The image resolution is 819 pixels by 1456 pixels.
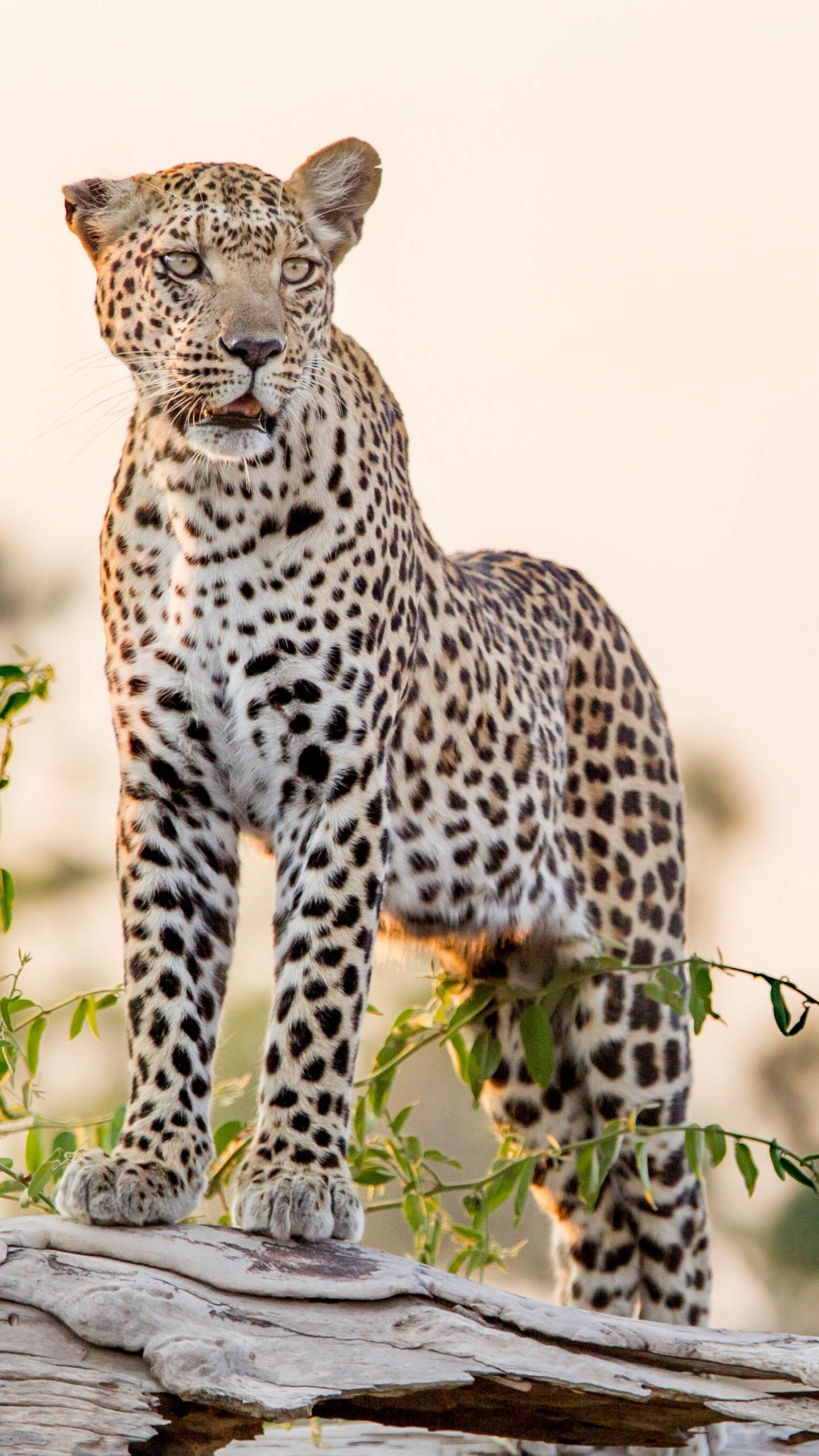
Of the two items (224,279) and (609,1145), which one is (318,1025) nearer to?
(609,1145)

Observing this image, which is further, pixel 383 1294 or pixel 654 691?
pixel 654 691

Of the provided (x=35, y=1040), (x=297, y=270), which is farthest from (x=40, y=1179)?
(x=297, y=270)

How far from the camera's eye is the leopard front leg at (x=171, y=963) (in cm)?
454

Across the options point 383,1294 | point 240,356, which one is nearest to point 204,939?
point 383,1294

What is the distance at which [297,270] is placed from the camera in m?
4.90

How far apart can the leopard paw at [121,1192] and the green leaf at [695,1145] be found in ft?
4.66

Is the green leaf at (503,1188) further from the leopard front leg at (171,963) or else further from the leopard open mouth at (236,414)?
the leopard open mouth at (236,414)

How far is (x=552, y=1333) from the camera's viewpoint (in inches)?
167

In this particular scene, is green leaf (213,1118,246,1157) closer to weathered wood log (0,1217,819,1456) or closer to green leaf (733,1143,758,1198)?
weathered wood log (0,1217,819,1456)

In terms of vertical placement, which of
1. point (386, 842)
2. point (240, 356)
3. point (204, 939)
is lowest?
point (204, 939)

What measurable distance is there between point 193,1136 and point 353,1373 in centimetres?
89

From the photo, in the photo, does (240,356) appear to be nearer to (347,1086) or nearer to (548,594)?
(347,1086)

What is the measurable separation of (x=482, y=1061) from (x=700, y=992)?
137 cm

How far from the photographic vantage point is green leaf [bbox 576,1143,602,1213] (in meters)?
5.21
